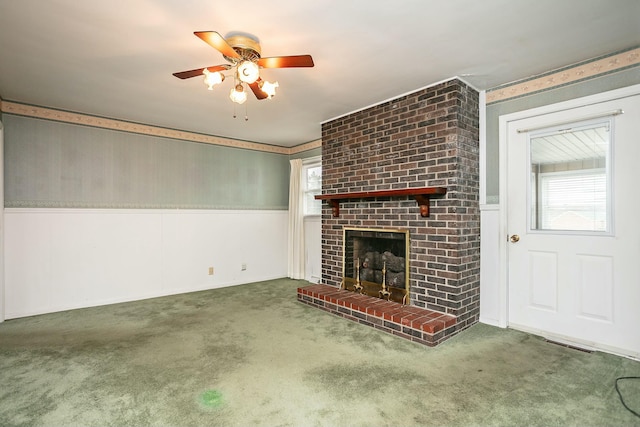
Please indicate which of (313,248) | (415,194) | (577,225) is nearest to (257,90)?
(415,194)

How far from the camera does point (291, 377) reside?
7.47 feet

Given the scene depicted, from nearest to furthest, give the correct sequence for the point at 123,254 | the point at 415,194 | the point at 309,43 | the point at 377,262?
the point at 309,43, the point at 415,194, the point at 377,262, the point at 123,254

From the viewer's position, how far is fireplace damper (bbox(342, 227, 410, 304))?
3562 millimetres

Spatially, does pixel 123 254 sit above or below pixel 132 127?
below

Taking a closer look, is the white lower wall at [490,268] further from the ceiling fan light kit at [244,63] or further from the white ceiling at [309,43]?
the ceiling fan light kit at [244,63]

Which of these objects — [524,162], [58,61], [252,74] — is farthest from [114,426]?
[524,162]

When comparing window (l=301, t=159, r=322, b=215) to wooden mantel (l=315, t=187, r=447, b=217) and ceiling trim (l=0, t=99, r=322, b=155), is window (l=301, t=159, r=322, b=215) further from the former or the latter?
wooden mantel (l=315, t=187, r=447, b=217)

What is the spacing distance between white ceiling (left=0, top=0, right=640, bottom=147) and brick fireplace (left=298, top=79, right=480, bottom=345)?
0.83 ft

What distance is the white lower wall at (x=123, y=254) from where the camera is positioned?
3.73m

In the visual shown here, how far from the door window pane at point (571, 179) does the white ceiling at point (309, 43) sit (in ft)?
2.04

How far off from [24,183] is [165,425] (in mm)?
3503

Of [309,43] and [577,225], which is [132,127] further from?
[577,225]

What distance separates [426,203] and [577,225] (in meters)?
1.23

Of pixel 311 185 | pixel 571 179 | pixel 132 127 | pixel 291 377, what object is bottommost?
pixel 291 377
